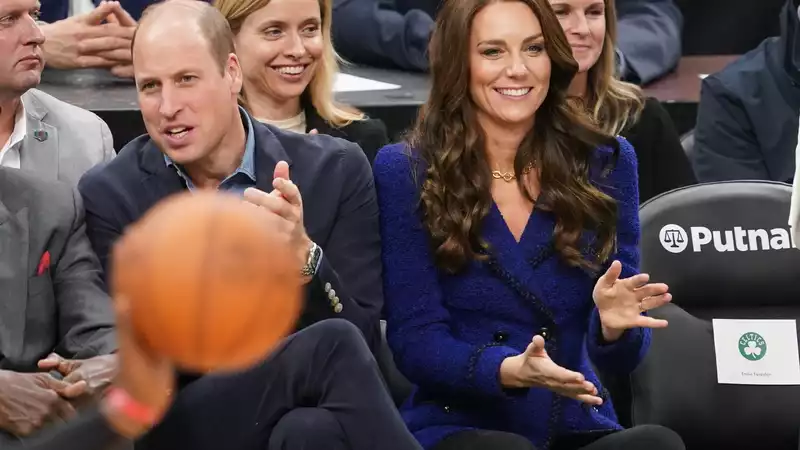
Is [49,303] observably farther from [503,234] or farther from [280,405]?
[503,234]

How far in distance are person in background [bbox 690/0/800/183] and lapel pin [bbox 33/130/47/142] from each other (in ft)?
5.67

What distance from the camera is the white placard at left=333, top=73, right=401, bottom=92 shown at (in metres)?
3.96

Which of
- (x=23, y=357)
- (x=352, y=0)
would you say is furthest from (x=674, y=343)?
(x=352, y=0)

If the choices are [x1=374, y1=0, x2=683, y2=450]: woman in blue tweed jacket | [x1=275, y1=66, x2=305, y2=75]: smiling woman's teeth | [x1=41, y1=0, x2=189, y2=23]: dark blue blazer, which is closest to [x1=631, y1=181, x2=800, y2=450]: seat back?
[x1=374, y1=0, x2=683, y2=450]: woman in blue tweed jacket

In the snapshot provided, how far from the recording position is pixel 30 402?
2.47 meters

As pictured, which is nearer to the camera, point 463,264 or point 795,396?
point 463,264

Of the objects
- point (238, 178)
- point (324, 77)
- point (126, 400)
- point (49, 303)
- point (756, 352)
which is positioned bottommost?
point (756, 352)

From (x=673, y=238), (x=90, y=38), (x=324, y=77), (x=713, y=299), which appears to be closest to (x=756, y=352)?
(x=713, y=299)

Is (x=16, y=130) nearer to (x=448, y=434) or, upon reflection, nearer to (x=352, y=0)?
(x=448, y=434)

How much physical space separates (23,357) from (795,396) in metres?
1.54

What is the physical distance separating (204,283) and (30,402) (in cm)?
76

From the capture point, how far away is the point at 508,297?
280 centimetres

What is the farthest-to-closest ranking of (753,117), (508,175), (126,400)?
(753,117)
(508,175)
(126,400)

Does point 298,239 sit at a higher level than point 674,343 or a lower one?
higher
